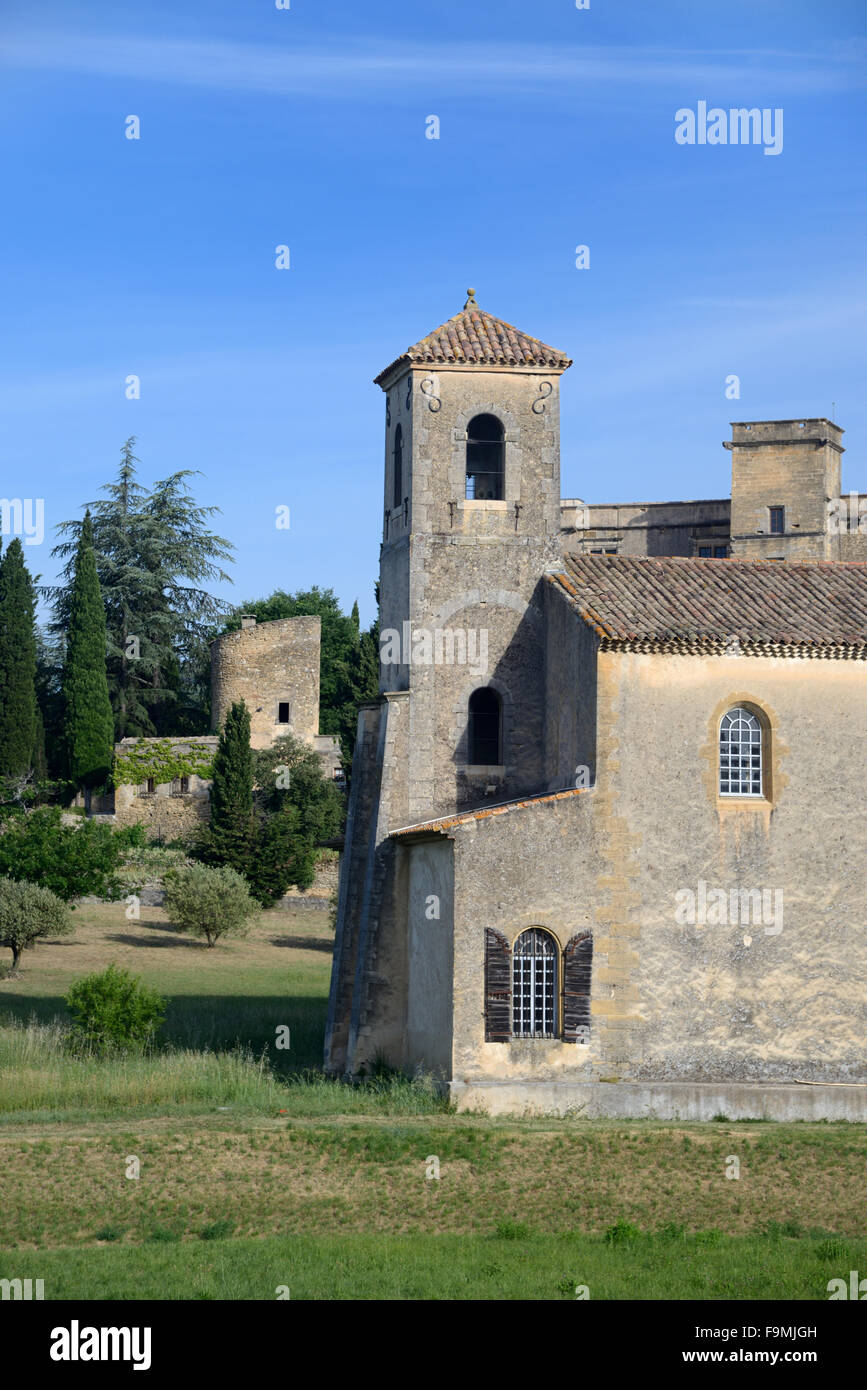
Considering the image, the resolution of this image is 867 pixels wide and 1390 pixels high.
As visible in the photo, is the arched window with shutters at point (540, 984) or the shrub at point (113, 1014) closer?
the arched window with shutters at point (540, 984)

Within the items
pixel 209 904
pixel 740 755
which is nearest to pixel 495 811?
pixel 740 755

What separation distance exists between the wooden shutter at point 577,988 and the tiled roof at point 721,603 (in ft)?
14.5

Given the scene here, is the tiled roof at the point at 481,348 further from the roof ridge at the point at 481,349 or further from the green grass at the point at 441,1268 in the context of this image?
the green grass at the point at 441,1268

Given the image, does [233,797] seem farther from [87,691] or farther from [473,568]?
[473,568]

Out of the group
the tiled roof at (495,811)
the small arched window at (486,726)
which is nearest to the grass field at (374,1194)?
the tiled roof at (495,811)

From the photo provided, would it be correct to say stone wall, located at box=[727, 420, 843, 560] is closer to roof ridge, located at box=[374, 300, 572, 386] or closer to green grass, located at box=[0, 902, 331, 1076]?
green grass, located at box=[0, 902, 331, 1076]

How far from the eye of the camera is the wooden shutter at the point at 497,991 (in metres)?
24.1

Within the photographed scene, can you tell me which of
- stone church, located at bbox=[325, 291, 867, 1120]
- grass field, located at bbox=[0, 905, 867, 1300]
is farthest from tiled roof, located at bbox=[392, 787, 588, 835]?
grass field, located at bbox=[0, 905, 867, 1300]

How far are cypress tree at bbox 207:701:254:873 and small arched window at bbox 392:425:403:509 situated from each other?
23.4m

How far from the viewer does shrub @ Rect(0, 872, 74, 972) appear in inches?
1571

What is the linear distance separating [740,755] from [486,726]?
4713 millimetres

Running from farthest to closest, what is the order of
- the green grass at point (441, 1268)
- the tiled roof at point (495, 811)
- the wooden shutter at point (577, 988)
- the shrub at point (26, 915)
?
1. the shrub at point (26, 915)
2. the wooden shutter at point (577, 988)
3. the tiled roof at point (495, 811)
4. the green grass at point (441, 1268)

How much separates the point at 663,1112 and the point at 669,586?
824cm
